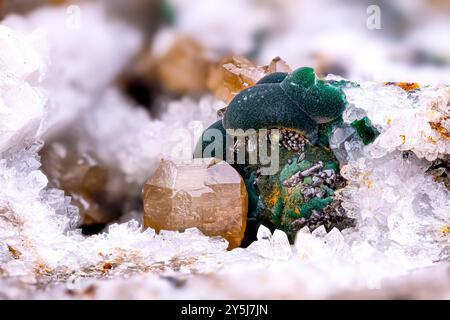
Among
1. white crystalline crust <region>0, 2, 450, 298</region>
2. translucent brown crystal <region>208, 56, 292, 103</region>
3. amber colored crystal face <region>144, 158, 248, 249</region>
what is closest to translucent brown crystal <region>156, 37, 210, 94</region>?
translucent brown crystal <region>208, 56, 292, 103</region>

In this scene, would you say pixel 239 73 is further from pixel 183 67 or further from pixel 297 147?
pixel 183 67

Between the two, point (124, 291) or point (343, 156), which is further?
point (343, 156)

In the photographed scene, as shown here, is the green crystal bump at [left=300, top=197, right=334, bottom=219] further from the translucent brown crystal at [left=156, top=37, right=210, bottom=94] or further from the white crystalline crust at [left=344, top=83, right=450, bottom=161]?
the translucent brown crystal at [left=156, top=37, right=210, bottom=94]
